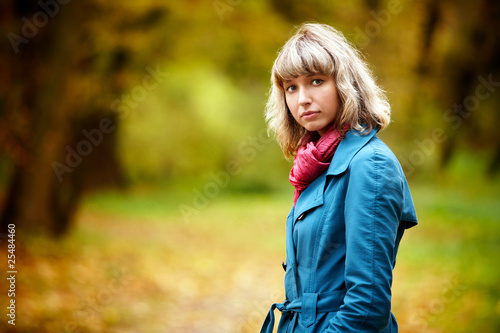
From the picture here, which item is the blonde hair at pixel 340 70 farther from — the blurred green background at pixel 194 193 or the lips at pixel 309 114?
the blurred green background at pixel 194 193

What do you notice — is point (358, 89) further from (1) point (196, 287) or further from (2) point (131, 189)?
(2) point (131, 189)

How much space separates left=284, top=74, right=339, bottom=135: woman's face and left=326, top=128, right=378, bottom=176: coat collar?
122 millimetres

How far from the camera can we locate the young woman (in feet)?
4.80

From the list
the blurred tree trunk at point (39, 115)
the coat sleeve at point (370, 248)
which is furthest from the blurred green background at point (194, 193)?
the coat sleeve at point (370, 248)

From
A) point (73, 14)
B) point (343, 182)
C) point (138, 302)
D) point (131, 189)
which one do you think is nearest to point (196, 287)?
point (138, 302)

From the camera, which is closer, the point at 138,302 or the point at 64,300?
the point at 64,300

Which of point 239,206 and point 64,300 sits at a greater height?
point 239,206

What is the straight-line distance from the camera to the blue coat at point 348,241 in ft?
4.78

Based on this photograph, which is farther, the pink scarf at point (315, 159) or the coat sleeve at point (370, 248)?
the pink scarf at point (315, 159)

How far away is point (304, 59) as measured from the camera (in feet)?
5.62

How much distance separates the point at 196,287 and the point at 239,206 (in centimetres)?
456

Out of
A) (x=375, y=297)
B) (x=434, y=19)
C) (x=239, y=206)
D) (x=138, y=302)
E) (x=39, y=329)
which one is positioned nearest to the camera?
(x=375, y=297)

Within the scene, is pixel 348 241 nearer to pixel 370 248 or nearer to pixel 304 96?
pixel 370 248

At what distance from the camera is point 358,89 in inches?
68.8
